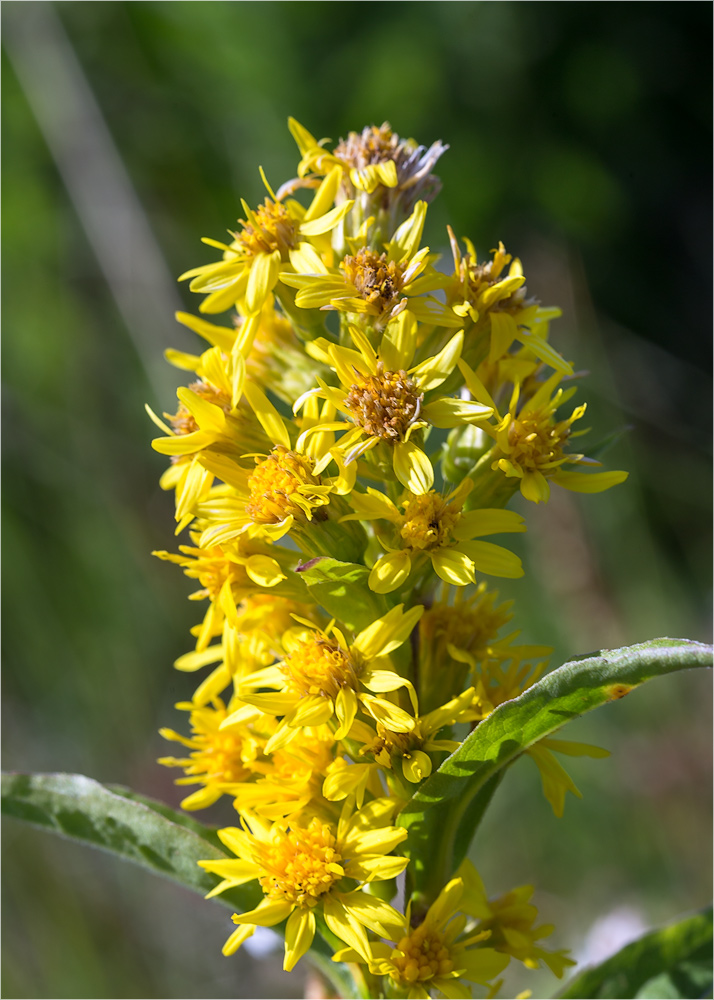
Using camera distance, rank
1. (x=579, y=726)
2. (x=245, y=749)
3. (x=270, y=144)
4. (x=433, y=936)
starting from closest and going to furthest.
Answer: (x=433, y=936)
(x=245, y=749)
(x=579, y=726)
(x=270, y=144)

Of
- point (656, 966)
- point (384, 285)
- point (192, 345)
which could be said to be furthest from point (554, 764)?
point (192, 345)

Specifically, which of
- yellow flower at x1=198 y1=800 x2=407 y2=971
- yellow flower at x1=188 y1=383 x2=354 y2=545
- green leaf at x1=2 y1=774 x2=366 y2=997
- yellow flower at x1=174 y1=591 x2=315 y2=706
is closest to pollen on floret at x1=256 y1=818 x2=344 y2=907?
yellow flower at x1=198 y1=800 x2=407 y2=971

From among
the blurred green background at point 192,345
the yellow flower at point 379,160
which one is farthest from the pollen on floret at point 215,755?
the blurred green background at point 192,345

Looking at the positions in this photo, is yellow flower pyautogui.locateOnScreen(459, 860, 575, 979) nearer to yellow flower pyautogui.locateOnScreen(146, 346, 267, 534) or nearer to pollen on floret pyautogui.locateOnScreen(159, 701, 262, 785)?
pollen on floret pyautogui.locateOnScreen(159, 701, 262, 785)

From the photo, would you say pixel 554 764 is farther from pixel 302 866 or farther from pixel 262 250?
pixel 262 250

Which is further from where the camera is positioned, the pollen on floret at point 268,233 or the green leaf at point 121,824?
the pollen on floret at point 268,233

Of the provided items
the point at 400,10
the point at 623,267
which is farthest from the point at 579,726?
the point at 400,10

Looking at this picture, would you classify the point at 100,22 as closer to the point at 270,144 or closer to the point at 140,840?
the point at 270,144

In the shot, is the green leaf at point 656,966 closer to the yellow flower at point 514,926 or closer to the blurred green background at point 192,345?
the yellow flower at point 514,926
